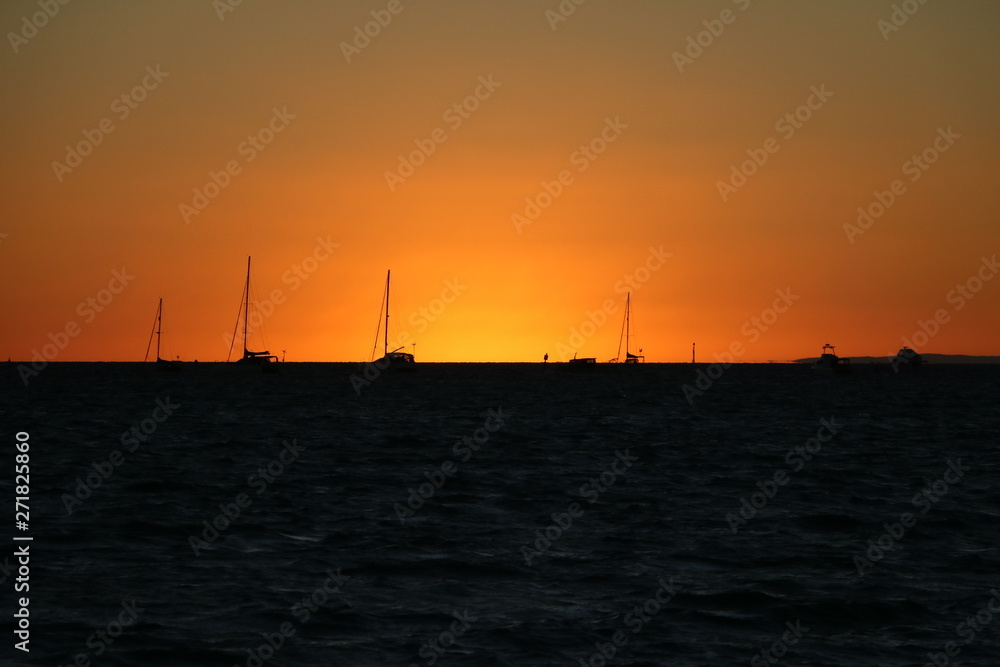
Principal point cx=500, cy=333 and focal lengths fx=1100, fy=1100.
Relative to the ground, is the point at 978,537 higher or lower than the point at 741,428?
lower

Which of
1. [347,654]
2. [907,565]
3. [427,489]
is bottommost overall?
[347,654]

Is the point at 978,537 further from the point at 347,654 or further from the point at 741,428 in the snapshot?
the point at 741,428

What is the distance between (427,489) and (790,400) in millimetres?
87613

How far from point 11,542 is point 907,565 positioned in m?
21.0

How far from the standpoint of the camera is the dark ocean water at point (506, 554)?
60.6ft

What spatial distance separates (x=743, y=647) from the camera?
729 inches

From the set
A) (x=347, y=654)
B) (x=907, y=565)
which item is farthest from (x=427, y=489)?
(x=347, y=654)

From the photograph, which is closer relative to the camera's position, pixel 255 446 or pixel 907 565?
pixel 907 565

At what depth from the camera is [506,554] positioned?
85.4 feet

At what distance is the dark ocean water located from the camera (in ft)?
60.6

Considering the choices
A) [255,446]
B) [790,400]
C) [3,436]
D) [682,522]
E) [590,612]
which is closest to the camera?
[590,612]

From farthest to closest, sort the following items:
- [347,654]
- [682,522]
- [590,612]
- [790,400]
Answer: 1. [790,400]
2. [682,522]
3. [590,612]
4. [347,654]

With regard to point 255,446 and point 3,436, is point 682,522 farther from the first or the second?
point 3,436

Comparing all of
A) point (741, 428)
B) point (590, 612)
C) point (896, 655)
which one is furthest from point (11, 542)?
point (741, 428)
